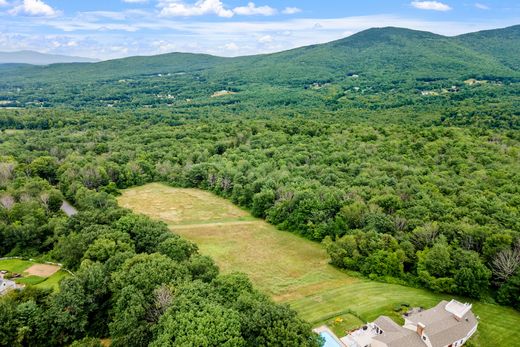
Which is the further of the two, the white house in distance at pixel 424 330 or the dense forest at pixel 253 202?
the dense forest at pixel 253 202

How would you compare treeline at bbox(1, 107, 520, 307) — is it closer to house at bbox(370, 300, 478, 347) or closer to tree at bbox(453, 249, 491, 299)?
tree at bbox(453, 249, 491, 299)

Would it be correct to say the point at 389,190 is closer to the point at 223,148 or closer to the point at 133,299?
the point at 133,299

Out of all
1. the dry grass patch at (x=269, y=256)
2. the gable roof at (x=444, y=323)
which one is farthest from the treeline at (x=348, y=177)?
the gable roof at (x=444, y=323)

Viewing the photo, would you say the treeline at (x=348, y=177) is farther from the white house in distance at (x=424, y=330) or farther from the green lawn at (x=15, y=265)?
the green lawn at (x=15, y=265)

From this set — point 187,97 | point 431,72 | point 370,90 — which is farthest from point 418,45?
point 187,97

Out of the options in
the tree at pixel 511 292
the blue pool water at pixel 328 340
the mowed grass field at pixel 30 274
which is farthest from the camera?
the mowed grass field at pixel 30 274

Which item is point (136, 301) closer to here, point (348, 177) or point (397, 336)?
point (397, 336)
